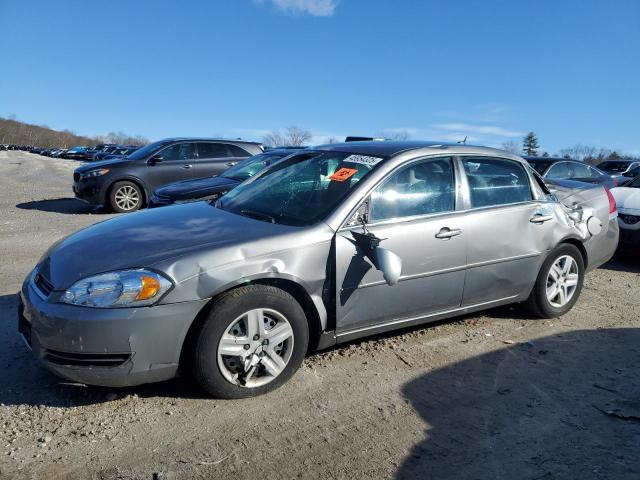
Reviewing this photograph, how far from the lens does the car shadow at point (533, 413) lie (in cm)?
256

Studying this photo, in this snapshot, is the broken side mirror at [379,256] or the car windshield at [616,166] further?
the car windshield at [616,166]

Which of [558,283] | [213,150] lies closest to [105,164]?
[213,150]

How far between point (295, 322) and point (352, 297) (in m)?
0.45

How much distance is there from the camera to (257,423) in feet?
9.42

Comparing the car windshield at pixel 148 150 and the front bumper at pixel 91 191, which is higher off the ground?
the car windshield at pixel 148 150

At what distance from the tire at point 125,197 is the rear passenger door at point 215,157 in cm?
134

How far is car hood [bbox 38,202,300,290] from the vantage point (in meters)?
2.94

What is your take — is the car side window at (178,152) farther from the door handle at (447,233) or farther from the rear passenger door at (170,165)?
the door handle at (447,233)

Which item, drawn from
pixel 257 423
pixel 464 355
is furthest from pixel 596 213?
pixel 257 423

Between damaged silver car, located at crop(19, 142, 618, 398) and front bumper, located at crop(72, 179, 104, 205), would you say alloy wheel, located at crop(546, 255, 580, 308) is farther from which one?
front bumper, located at crop(72, 179, 104, 205)

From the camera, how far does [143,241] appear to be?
3164 millimetres

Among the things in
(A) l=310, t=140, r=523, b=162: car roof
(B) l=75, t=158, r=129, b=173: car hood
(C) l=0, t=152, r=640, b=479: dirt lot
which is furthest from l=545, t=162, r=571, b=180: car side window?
(B) l=75, t=158, r=129, b=173: car hood

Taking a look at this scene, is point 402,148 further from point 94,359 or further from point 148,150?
point 148,150

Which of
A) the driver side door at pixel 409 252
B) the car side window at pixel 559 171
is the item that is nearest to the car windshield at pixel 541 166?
the car side window at pixel 559 171
